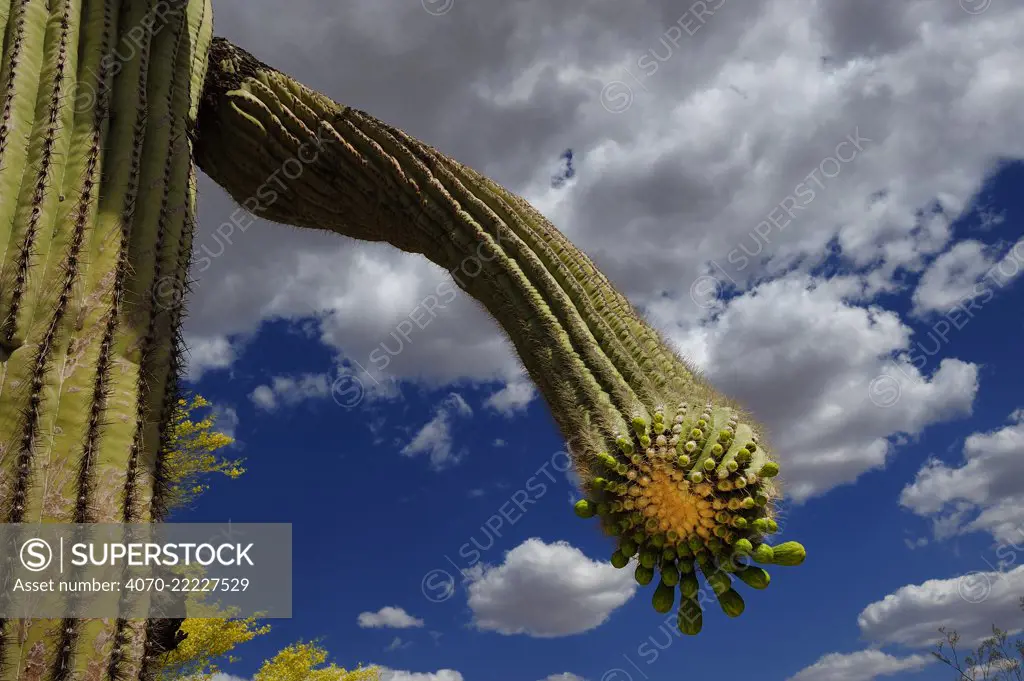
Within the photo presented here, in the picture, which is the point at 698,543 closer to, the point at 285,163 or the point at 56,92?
the point at 285,163

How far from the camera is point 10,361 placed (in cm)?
272

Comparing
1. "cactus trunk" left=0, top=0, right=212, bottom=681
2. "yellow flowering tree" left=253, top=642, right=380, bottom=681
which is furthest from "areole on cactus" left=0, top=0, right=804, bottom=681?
"yellow flowering tree" left=253, top=642, right=380, bottom=681

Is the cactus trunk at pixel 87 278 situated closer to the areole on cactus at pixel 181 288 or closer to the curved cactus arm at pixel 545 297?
the areole on cactus at pixel 181 288

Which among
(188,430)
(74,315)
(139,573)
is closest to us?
(139,573)

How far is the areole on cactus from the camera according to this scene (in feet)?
8.86

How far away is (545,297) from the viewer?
392cm

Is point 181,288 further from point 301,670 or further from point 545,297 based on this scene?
point 301,670

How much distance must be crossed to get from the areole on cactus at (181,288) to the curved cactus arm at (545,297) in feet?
0.04

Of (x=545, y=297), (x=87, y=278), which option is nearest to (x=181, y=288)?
(x=87, y=278)

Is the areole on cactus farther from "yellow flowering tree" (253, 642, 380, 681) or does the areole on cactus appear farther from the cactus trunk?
"yellow flowering tree" (253, 642, 380, 681)

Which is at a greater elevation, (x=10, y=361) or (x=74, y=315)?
(x=74, y=315)

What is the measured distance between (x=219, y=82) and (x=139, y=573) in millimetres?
2632

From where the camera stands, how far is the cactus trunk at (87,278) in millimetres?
2584

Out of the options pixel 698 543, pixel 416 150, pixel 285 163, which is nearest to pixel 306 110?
pixel 285 163
